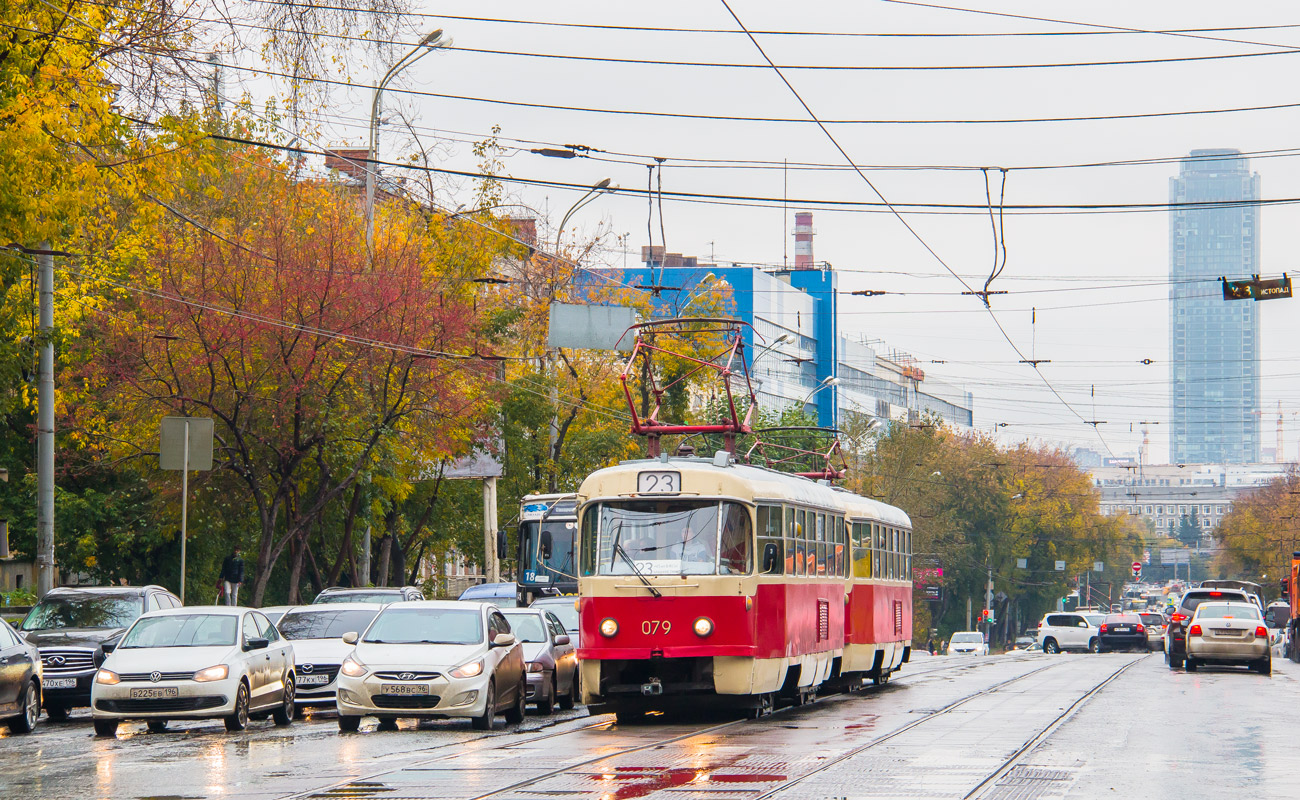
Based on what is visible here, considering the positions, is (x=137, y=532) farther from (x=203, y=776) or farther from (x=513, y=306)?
(x=203, y=776)

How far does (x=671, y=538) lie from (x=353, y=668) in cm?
386

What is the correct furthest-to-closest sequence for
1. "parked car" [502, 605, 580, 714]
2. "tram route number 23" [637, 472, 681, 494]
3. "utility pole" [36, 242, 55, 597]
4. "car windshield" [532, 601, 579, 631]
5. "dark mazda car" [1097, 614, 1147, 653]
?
"dark mazda car" [1097, 614, 1147, 653]
"car windshield" [532, 601, 579, 631]
"utility pole" [36, 242, 55, 597]
"parked car" [502, 605, 580, 714]
"tram route number 23" [637, 472, 681, 494]

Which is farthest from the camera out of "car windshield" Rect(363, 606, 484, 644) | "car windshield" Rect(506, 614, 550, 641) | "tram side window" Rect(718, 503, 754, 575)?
"car windshield" Rect(506, 614, 550, 641)

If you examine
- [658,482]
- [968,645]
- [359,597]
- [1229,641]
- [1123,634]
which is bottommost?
[968,645]

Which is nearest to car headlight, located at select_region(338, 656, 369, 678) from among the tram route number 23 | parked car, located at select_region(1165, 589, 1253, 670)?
the tram route number 23

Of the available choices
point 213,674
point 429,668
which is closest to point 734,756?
point 429,668

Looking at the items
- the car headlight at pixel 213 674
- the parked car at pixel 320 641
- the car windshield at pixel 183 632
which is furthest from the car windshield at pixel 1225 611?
the car headlight at pixel 213 674

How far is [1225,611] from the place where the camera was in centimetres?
3650

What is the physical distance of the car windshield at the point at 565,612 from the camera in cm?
2711

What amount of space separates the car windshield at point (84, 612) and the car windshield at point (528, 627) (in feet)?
16.4

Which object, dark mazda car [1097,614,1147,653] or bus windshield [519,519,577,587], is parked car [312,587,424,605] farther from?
dark mazda car [1097,614,1147,653]

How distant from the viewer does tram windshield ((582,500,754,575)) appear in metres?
20.2

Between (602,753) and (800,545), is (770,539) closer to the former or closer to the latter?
(800,545)

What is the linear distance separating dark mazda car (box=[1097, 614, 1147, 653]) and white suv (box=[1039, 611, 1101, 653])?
3.42 m
